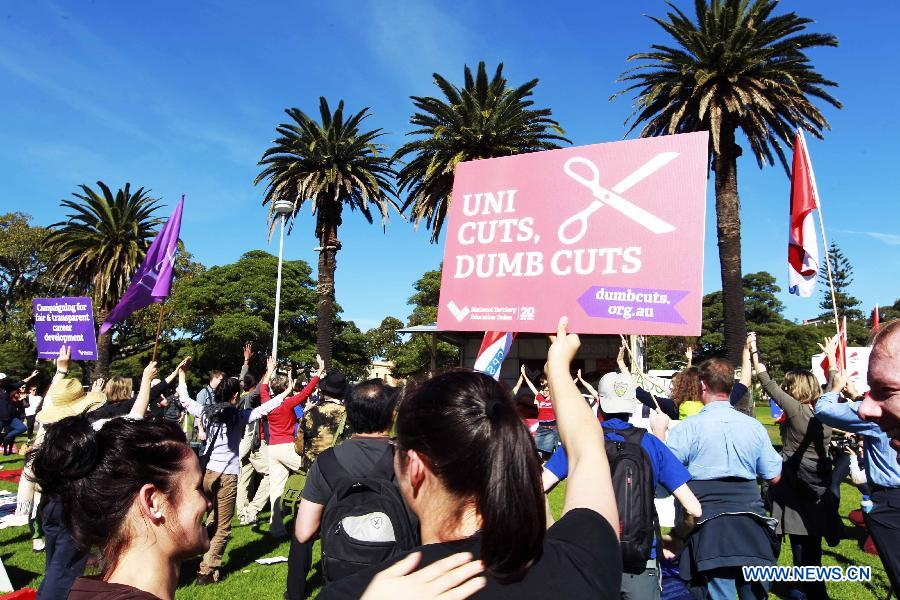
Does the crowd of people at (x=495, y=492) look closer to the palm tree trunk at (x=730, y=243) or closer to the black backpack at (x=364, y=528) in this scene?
the black backpack at (x=364, y=528)

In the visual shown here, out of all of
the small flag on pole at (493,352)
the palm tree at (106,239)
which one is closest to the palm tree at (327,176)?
the palm tree at (106,239)

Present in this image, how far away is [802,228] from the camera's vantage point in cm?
715

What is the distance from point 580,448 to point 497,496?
1.22 feet

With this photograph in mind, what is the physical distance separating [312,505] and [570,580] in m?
2.63

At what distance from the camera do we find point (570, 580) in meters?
1.24

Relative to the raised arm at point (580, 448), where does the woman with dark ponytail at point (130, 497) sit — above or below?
below

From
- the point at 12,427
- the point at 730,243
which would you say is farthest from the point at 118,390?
the point at 730,243

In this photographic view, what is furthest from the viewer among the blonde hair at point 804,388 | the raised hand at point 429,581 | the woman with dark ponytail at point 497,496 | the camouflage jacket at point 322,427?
the camouflage jacket at point 322,427

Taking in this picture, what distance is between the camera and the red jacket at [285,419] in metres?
7.16

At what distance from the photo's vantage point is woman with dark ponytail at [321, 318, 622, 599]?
1226 mm

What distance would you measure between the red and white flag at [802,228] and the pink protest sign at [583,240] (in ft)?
15.1

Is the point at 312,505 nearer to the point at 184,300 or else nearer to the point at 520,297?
the point at 520,297

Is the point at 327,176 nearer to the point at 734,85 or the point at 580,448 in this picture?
the point at 734,85

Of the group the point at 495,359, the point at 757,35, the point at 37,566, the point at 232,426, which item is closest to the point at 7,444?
the point at 37,566
